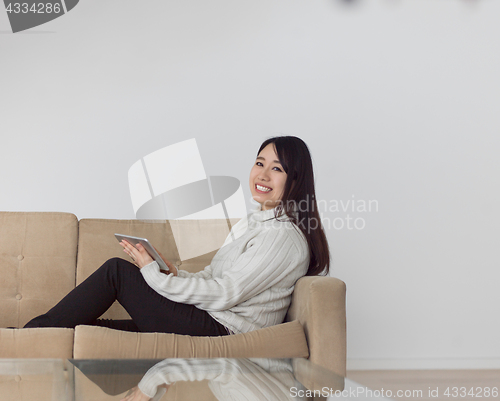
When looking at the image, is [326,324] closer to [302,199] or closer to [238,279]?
[238,279]

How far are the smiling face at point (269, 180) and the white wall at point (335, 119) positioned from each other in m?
0.81

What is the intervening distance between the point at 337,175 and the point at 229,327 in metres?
1.48

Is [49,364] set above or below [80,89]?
below

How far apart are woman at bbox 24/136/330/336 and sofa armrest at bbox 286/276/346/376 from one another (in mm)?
186

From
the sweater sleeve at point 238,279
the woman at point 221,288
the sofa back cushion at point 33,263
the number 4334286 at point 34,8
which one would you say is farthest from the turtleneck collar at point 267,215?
the number 4334286 at point 34,8

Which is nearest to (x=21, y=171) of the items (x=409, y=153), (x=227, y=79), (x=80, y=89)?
(x=80, y=89)

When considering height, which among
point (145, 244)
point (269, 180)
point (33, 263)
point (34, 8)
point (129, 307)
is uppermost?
point (34, 8)

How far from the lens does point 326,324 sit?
4.92 ft

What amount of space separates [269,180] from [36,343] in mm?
1027

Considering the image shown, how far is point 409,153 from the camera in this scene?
2910mm

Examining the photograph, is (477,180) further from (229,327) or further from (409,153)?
(229,327)

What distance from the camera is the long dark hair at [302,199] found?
1789 millimetres

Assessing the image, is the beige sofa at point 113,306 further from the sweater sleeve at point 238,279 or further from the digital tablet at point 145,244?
the digital tablet at point 145,244

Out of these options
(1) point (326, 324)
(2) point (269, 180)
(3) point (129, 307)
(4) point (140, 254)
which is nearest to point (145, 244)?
(4) point (140, 254)
